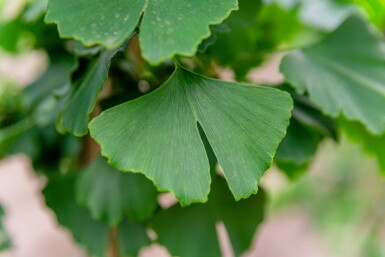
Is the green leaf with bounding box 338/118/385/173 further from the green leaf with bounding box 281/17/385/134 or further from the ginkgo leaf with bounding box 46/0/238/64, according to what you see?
the ginkgo leaf with bounding box 46/0/238/64

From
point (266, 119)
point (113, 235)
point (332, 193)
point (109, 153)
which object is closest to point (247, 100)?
point (266, 119)

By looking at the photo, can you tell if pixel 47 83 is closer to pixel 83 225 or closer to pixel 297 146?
pixel 83 225

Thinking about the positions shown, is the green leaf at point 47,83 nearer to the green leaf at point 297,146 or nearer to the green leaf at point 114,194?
the green leaf at point 114,194

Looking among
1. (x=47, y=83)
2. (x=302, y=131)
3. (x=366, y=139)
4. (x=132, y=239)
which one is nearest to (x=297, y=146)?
(x=302, y=131)

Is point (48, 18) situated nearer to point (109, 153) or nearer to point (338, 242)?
point (109, 153)

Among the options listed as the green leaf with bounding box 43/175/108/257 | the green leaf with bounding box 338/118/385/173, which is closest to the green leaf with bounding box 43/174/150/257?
the green leaf with bounding box 43/175/108/257
